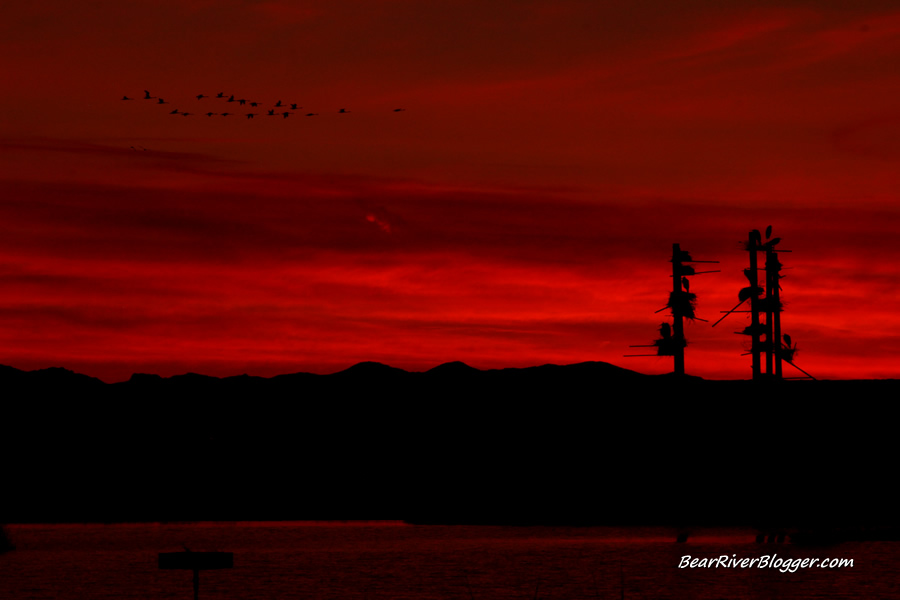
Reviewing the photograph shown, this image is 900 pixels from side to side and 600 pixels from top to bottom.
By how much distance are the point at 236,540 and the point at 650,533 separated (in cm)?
3511

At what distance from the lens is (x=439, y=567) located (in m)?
89.6

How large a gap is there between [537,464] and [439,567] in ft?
Result: 211

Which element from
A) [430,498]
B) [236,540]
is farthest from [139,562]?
[430,498]

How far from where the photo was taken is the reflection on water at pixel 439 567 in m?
75.4

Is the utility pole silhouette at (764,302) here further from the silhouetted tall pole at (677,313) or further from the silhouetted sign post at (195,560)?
the silhouetted sign post at (195,560)

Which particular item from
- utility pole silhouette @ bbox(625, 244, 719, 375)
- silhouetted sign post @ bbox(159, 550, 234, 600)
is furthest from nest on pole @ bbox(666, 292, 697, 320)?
silhouetted sign post @ bbox(159, 550, 234, 600)

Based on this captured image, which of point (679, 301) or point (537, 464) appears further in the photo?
point (537, 464)

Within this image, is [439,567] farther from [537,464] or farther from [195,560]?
[537,464]

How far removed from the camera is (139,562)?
9512 centimetres

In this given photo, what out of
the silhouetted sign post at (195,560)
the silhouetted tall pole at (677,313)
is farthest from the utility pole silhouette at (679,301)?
the silhouetted sign post at (195,560)

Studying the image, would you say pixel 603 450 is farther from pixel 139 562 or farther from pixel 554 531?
pixel 139 562

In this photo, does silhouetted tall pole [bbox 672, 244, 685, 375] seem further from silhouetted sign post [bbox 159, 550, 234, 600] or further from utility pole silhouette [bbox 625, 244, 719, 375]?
silhouetted sign post [bbox 159, 550, 234, 600]

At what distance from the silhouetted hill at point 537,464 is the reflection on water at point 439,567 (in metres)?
11.3

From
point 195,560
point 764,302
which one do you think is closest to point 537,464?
point 764,302
